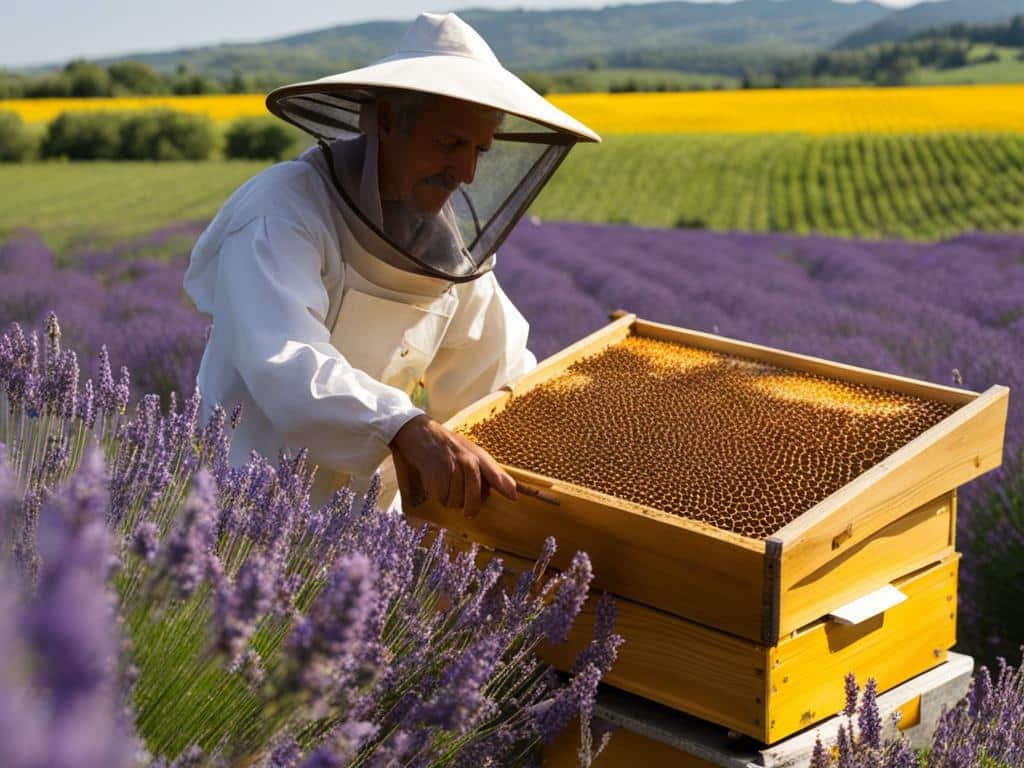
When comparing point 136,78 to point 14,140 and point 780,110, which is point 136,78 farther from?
point 780,110

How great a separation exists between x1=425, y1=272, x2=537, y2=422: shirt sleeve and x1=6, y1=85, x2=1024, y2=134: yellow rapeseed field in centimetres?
3040

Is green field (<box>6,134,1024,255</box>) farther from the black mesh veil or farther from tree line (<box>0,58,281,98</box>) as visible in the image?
tree line (<box>0,58,281,98</box>)

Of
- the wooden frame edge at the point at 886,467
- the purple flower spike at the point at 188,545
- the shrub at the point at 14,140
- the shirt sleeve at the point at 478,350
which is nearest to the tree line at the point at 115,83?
the shrub at the point at 14,140

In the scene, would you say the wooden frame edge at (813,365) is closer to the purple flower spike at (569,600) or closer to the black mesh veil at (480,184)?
the black mesh veil at (480,184)

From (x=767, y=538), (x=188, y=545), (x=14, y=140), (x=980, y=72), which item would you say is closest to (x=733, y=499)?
(x=767, y=538)

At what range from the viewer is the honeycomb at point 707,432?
208 centimetres

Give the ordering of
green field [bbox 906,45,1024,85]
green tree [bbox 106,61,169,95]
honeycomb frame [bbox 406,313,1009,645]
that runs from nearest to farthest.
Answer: honeycomb frame [bbox 406,313,1009,645], green field [bbox 906,45,1024,85], green tree [bbox 106,61,169,95]

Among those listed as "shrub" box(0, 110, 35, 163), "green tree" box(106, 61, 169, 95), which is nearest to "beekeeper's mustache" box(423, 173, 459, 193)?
"shrub" box(0, 110, 35, 163)

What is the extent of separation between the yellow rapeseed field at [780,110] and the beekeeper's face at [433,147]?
101ft

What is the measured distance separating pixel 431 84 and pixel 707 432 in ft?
2.99

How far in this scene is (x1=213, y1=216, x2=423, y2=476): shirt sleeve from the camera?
2135 millimetres

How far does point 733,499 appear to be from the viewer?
2.05 metres

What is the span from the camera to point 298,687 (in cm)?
87

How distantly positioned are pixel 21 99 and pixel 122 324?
53.9m
